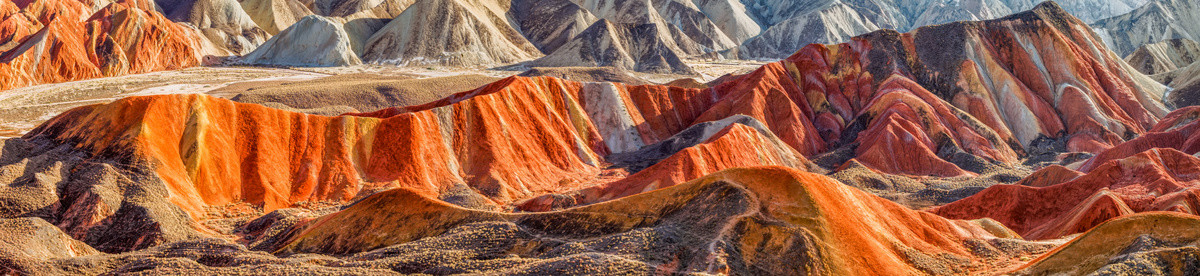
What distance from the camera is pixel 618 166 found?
50062 mm

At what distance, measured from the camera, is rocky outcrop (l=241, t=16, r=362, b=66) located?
338 ft

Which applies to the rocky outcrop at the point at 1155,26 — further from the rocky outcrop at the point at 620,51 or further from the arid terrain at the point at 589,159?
the rocky outcrop at the point at 620,51

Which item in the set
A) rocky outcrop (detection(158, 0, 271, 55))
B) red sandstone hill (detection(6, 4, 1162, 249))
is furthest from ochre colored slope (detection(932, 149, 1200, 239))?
rocky outcrop (detection(158, 0, 271, 55))

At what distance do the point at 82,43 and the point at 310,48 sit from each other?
1067 inches

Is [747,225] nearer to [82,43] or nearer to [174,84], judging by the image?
[174,84]

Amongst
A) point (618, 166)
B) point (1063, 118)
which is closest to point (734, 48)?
point (1063, 118)

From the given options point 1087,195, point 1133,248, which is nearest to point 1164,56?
point 1087,195

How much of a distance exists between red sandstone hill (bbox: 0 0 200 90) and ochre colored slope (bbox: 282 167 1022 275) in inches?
2648

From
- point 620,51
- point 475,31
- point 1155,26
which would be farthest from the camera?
point 1155,26

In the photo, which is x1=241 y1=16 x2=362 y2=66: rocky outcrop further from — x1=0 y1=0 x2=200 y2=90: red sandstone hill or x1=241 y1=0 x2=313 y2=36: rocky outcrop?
x1=241 y1=0 x2=313 y2=36: rocky outcrop

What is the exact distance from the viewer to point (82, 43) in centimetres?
8562

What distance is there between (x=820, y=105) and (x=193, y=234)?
51.0m

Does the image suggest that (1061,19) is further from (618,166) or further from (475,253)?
(475,253)

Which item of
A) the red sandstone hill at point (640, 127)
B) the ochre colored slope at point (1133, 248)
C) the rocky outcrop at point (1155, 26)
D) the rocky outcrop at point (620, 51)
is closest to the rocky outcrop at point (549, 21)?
the rocky outcrop at point (620, 51)
